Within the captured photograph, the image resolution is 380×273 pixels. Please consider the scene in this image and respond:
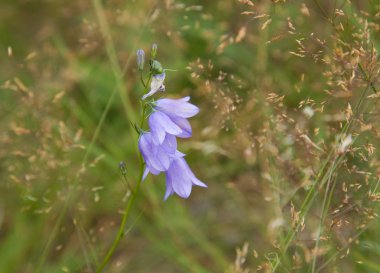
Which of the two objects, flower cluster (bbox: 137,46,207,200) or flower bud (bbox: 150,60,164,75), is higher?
flower bud (bbox: 150,60,164,75)

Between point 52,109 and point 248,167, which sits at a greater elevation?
point 52,109

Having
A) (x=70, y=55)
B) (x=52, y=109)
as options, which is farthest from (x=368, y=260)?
(x=70, y=55)

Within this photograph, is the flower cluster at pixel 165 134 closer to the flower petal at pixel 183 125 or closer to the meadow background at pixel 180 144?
the flower petal at pixel 183 125

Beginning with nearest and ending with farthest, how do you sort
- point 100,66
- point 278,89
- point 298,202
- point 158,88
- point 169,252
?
point 158,88 < point 298,202 < point 169,252 < point 278,89 < point 100,66

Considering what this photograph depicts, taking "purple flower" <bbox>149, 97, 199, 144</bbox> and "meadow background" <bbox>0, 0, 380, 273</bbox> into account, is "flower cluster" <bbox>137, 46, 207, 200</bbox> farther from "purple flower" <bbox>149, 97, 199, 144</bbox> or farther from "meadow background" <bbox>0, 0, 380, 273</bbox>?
"meadow background" <bbox>0, 0, 380, 273</bbox>

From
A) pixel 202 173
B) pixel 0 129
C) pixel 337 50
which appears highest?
pixel 337 50

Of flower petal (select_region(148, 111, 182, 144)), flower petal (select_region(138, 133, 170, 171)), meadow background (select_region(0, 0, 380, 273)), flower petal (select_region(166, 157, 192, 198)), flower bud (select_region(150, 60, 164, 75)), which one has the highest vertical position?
flower bud (select_region(150, 60, 164, 75))

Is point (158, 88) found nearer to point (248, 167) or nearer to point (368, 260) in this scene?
point (368, 260)

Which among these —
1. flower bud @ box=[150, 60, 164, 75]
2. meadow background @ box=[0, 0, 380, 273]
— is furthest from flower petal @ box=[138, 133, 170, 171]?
meadow background @ box=[0, 0, 380, 273]
